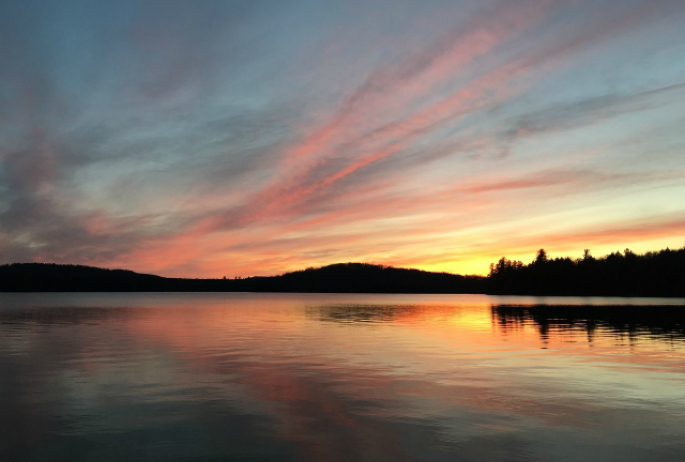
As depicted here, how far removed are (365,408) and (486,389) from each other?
634 centimetres

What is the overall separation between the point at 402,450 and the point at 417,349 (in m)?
23.4

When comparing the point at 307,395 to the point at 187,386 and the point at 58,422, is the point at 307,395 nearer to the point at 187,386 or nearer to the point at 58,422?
the point at 187,386

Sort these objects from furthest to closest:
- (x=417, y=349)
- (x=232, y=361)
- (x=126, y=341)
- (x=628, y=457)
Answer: (x=126, y=341) → (x=417, y=349) → (x=232, y=361) → (x=628, y=457)

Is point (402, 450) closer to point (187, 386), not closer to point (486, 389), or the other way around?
point (486, 389)

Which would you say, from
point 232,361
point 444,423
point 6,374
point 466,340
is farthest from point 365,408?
point 466,340

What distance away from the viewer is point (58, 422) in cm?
1606

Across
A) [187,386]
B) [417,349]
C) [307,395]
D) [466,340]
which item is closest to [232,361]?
[187,386]

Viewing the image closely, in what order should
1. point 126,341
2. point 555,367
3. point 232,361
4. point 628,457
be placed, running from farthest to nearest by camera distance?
point 126,341, point 232,361, point 555,367, point 628,457

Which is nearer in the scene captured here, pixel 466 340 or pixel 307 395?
pixel 307 395

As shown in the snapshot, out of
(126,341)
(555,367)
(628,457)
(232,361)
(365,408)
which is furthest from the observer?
(126,341)

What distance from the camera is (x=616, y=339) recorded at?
4259 centimetres

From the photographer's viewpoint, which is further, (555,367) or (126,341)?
(126,341)

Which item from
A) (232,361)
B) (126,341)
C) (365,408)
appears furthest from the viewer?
(126,341)

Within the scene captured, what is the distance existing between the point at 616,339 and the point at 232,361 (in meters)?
32.1
